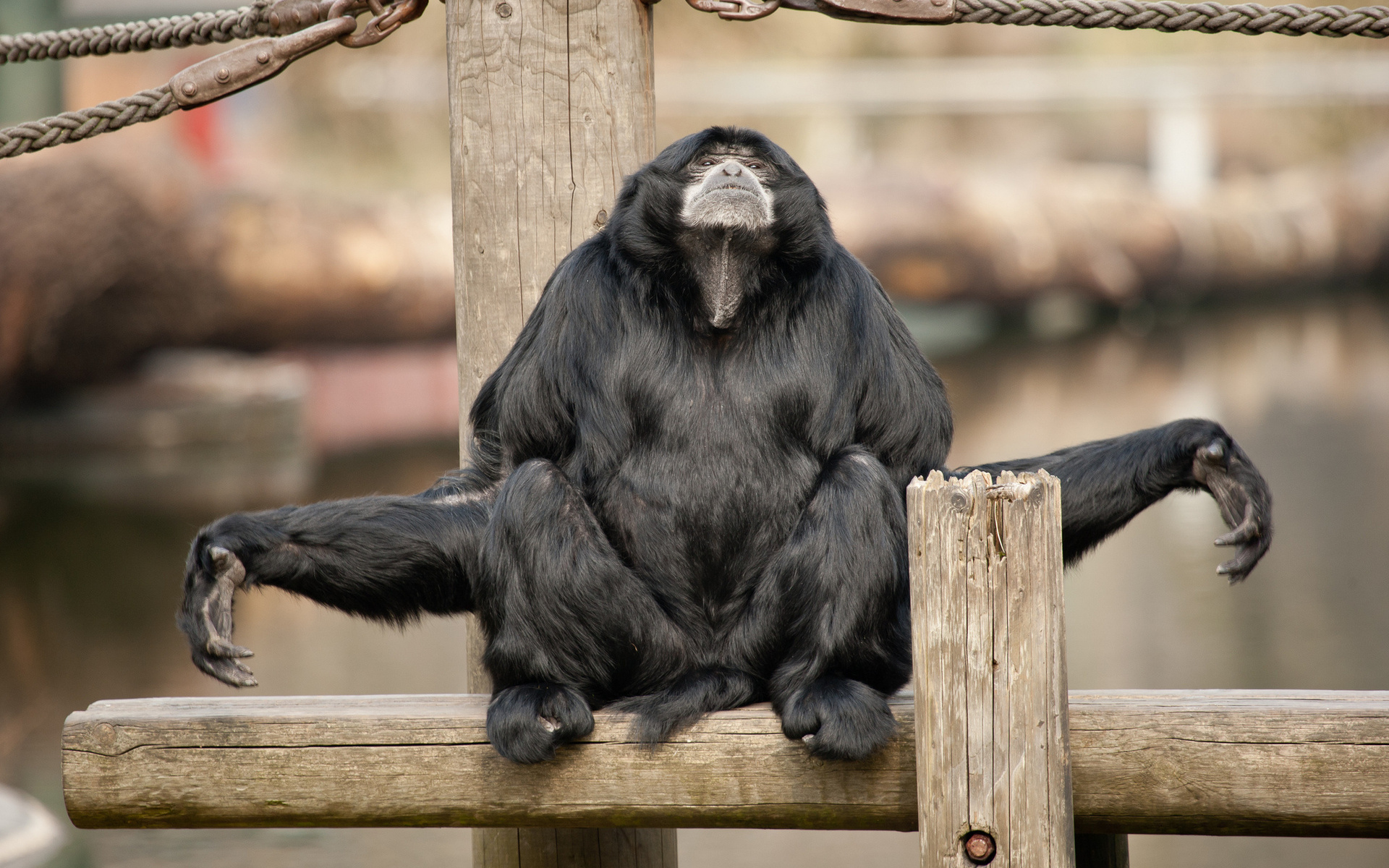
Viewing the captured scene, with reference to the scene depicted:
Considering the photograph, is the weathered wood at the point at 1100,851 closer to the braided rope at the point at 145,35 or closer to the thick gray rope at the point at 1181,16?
the thick gray rope at the point at 1181,16

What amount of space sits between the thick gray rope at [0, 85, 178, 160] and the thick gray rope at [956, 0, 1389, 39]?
232cm

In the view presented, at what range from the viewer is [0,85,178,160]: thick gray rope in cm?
395

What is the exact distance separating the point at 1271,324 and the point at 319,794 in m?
21.5

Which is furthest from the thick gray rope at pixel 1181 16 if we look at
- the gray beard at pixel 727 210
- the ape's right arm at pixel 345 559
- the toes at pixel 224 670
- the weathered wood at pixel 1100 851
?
the toes at pixel 224 670

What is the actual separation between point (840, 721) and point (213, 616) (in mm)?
1518

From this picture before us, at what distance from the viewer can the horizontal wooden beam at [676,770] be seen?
2992 mm

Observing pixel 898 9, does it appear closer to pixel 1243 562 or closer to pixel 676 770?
pixel 1243 562

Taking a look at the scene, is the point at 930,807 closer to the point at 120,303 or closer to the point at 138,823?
the point at 138,823

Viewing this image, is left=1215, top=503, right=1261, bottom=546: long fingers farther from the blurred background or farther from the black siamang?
the blurred background

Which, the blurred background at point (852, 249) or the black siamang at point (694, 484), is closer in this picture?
the black siamang at point (694, 484)

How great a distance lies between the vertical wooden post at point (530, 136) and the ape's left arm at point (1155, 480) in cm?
139

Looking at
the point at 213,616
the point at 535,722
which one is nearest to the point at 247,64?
the point at 213,616

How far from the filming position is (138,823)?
10.8 feet

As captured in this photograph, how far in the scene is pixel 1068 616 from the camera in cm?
1027
